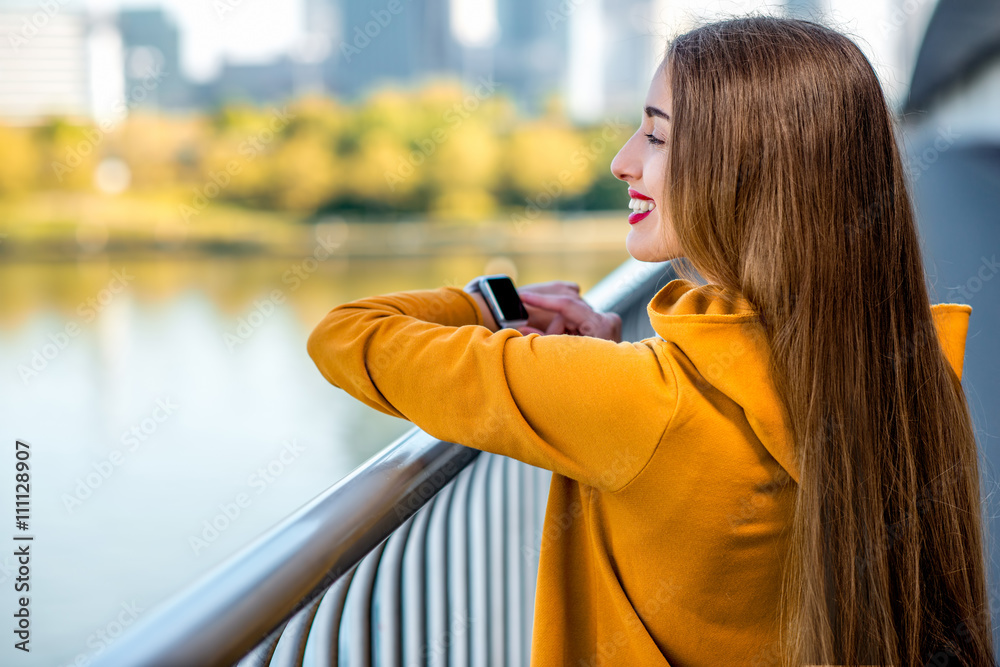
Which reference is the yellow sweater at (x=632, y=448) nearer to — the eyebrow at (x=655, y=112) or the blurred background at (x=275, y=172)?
the eyebrow at (x=655, y=112)

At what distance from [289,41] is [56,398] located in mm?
29843

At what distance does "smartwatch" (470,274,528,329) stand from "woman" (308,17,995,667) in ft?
0.55

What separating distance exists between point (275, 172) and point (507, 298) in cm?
3458

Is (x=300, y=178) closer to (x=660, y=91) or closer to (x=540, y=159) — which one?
(x=540, y=159)

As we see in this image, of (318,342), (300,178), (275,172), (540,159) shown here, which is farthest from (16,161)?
(318,342)

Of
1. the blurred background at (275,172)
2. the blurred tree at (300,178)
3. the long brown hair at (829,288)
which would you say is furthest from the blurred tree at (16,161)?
the long brown hair at (829,288)

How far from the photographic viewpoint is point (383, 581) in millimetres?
859

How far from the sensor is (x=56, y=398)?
13.2 meters

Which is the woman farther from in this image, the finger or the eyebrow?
the finger

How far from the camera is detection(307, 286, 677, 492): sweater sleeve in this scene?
76 centimetres

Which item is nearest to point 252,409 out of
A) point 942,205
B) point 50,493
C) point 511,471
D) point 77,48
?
point 50,493

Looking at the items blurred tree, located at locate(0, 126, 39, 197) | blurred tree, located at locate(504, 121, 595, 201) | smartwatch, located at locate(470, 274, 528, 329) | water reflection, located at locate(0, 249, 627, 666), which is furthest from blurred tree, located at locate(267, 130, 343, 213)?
smartwatch, located at locate(470, 274, 528, 329)

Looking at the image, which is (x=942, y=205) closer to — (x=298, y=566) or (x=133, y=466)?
(x=133, y=466)

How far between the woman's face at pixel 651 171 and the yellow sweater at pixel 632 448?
7cm
